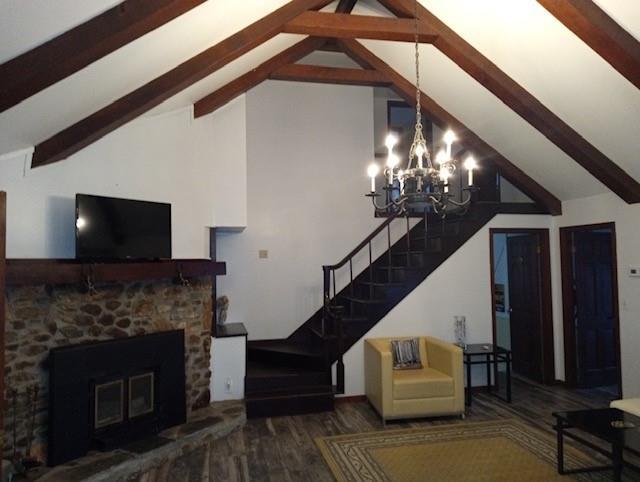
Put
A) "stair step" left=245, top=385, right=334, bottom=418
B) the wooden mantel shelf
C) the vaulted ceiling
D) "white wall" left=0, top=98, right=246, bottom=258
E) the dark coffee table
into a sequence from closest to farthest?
the vaulted ceiling
the dark coffee table
the wooden mantel shelf
"white wall" left=0, top=98, right=246, bottom=258
"stair step" left=245, top=385, right=334, bottom=418

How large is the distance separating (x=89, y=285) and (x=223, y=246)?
2312 millimetres

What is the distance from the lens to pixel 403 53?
4.70 metres

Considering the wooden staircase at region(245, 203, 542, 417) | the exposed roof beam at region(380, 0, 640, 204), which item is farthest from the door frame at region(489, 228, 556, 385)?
the exposed roof beam at region(380, 0, 640, 204)

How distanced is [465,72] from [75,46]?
3473 mm

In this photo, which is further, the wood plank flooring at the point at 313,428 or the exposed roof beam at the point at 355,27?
the exposed roof beam at the point at 355,27

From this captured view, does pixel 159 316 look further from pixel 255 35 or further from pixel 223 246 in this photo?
pixel 255 35

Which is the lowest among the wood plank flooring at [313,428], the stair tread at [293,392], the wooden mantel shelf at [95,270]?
the wood plank flooring at [313,428]

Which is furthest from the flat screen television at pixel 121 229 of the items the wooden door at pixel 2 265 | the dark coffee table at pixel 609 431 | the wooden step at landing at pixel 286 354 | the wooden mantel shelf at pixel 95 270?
the dark coffee table at pixel 609 431

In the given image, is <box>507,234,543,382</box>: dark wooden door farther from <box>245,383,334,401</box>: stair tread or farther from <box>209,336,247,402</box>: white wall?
<box>209,336,247,402</box>: white wall

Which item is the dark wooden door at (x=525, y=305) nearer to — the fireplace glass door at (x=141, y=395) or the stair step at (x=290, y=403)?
the stair step at (x=290, y=403)

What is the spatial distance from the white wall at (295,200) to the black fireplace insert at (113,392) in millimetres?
1613

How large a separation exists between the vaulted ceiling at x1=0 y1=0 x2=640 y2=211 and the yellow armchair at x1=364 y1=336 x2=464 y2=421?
2.45 meters

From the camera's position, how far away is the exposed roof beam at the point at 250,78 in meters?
4.65

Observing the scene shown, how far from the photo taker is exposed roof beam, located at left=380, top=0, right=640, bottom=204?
13.2 ft
